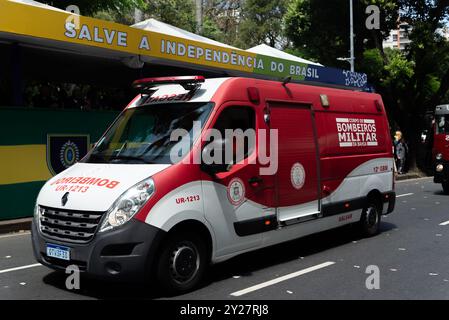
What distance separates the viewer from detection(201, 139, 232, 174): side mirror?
17.5 feet

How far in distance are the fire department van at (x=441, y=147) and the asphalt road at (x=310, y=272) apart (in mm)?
5581

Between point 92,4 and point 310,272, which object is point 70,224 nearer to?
point 310,272

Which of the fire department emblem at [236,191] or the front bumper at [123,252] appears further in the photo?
the fire department emblem at [236,191]

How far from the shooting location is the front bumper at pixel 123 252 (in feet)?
15.4

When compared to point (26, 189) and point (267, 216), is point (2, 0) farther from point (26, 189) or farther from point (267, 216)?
→ point (267, 216)

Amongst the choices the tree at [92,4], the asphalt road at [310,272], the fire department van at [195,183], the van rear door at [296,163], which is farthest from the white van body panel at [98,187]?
the tree at [92,4]

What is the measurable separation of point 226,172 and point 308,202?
1678mm

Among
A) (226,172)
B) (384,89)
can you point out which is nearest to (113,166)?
(226,172)

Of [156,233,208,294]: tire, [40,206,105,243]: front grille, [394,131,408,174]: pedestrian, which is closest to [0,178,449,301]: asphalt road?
[156,233,208,294]: tire

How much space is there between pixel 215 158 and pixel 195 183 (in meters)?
0.41

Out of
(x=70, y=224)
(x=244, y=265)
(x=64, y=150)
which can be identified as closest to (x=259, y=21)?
(x=64, y=150)

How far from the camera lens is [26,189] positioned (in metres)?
9.71

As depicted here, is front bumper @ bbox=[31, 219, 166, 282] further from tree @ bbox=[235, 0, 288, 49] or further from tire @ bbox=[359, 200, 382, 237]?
tree @ bbox=[235, 0, 288, 49]

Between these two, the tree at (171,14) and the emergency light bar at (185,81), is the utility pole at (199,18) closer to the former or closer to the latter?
the tree at (171,14)
